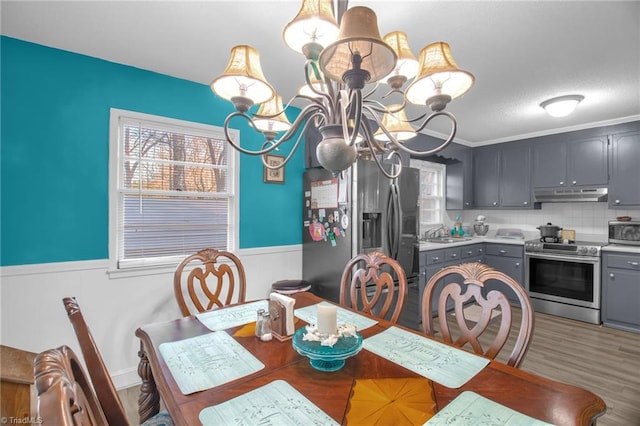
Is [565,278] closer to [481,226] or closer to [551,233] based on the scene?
[551,233]

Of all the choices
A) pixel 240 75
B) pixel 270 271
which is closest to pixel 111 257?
pixel 270 271

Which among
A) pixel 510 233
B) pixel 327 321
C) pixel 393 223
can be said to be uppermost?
pixel 393 223

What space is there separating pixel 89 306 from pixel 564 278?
499cm

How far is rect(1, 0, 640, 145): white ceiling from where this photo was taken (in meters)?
1.65

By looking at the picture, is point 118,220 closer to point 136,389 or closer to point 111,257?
point 111,257

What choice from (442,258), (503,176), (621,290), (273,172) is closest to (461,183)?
(503,176)

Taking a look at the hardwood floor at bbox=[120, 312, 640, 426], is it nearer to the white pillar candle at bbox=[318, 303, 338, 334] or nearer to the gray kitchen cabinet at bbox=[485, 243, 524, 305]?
the gray kitchen cabinet at bbox=[485, 243, 524, 305]

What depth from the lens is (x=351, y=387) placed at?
0.95m

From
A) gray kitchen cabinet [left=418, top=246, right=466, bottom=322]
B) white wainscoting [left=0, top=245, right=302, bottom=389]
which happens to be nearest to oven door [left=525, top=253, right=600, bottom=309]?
gray kitchen cabinet [left=418, top=246, right=466, bottom=322]

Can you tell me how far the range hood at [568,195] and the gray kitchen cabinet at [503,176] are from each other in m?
0.13

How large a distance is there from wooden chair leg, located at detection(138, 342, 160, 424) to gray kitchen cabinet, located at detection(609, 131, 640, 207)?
4.93 m

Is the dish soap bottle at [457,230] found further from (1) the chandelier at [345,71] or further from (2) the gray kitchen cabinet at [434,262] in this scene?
(1) the chandelier at [345,71]

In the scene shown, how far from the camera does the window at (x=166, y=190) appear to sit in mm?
2283

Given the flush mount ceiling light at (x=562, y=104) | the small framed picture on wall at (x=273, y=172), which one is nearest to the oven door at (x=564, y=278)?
the flush mount ceiling light at (x=562, y=104)
